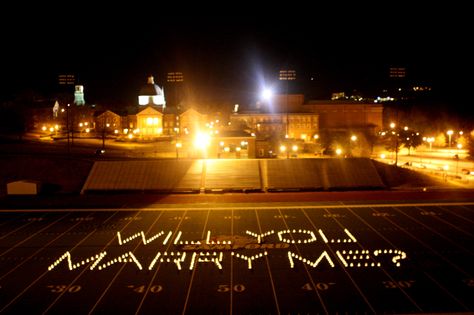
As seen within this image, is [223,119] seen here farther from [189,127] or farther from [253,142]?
[253,142]

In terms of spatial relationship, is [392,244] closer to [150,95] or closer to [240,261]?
[240,261]

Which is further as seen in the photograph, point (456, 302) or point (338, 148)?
point (338, 148)

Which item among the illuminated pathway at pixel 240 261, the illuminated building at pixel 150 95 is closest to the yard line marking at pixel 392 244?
the illuminated pathway at pixel 240 261

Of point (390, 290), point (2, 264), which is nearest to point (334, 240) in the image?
point (390, 290)

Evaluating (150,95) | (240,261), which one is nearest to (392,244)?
(240,261)

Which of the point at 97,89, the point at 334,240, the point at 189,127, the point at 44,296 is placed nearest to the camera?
the point at 44,296

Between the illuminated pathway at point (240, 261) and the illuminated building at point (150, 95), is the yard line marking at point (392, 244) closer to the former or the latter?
the illuminated pathway at point (240, 261)

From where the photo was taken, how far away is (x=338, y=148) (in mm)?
43656

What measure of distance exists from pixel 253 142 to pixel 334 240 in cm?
2218

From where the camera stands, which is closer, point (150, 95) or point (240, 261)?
point (240, 261)

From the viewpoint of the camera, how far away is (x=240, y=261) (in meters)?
14.5

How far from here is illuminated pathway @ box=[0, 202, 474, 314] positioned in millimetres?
11406

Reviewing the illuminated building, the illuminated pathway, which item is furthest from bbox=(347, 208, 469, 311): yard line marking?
the illuminated building

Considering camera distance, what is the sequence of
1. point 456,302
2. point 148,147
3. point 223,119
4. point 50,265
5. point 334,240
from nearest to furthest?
point 456,302, point 50,265, point 334,240, point 148,147, point 223,119
